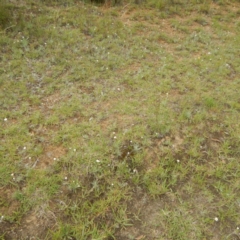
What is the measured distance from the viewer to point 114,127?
12.9ft

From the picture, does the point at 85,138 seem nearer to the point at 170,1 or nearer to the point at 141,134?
the point at 141,134

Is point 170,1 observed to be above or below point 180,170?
above

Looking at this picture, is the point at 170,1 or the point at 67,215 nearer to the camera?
the point at 67,215

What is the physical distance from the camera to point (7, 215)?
9.48 feet

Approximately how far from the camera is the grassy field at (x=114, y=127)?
300 cm

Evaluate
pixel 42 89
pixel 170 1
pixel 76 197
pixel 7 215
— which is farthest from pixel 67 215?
pixel 170 1

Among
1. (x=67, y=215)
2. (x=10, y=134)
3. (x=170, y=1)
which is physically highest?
(x=170, y=1)

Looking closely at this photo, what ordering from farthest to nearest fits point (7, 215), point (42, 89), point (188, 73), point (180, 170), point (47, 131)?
point (188, 73) < point (42, 89) < point (47, 131) < point (180, 170) < point (7, 215)

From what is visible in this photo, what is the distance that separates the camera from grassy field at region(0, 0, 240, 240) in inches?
118

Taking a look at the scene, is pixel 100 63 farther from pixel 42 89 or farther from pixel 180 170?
pixel 180 170

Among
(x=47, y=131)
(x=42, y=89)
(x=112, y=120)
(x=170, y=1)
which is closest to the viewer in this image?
(x=47, y=131)

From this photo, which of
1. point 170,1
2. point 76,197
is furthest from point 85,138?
point 170,1

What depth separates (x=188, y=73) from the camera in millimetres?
5062

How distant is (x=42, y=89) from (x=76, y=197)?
2.00m
